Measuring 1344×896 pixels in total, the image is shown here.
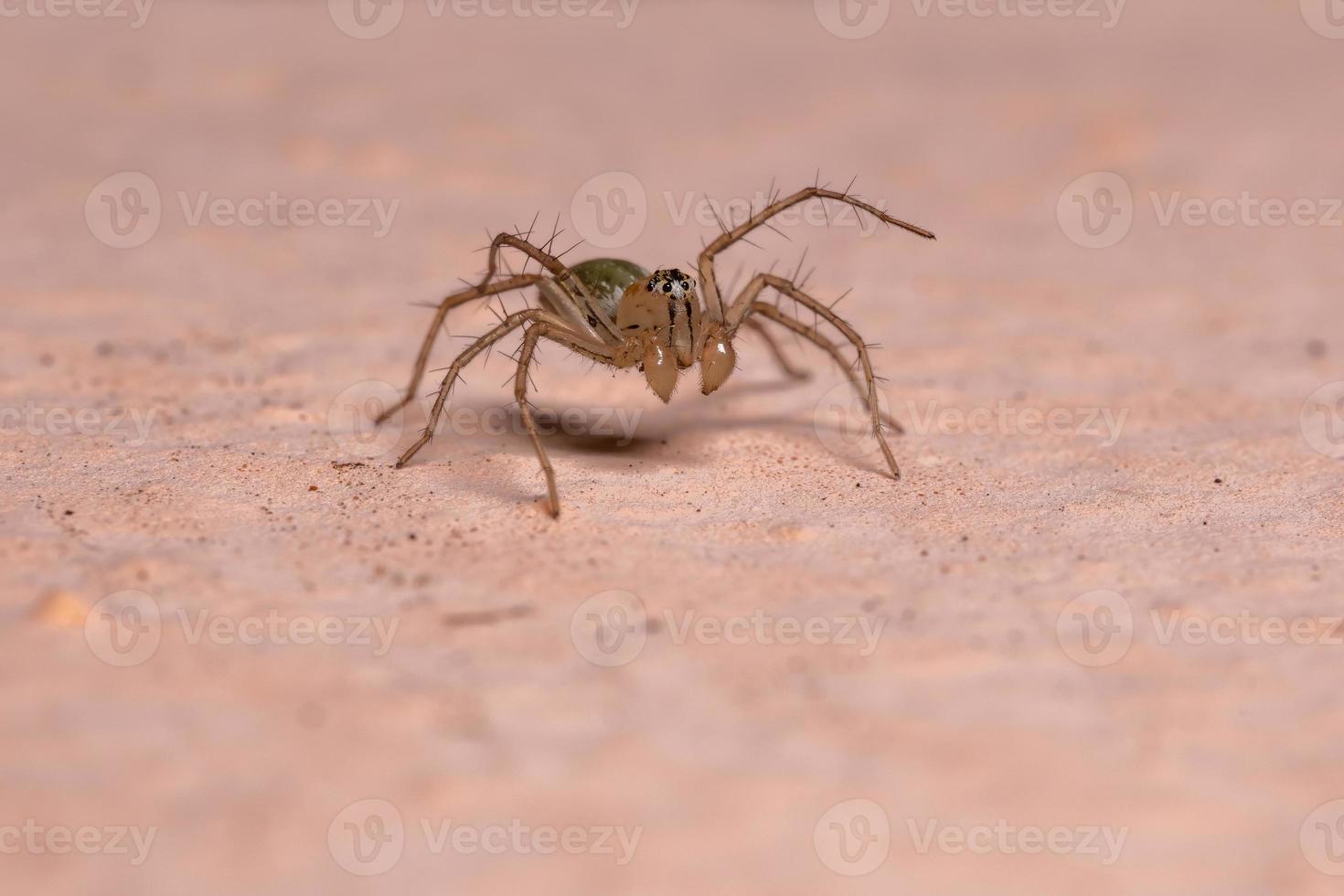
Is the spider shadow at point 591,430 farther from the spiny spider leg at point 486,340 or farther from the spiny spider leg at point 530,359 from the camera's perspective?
the spiny spider leg at point 486,340

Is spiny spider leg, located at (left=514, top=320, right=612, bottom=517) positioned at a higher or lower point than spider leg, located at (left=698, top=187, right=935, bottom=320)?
lower

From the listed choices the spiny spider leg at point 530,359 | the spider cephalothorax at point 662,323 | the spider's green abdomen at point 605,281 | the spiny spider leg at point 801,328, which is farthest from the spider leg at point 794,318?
the spiny spider leg at point 530,359

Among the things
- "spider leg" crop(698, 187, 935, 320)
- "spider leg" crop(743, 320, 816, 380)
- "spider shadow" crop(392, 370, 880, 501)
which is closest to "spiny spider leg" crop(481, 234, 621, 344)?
"spider leg" crop(698, 187, 935, 320)

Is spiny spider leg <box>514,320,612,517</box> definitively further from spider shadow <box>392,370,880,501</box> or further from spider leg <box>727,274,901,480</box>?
spider leg <box>727,274,901,480</box>

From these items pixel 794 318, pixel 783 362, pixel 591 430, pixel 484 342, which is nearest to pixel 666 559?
pixel 484 342

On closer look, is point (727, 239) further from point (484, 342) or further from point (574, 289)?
point (484, 342)

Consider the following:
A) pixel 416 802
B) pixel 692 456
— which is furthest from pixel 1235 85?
pixel 416 802
